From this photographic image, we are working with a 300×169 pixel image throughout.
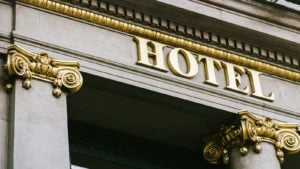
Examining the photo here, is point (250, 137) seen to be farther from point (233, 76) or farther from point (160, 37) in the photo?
point (160, 37)

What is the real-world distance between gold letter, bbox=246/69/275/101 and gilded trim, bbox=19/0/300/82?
15 cm

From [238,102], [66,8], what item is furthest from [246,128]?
[66,8]

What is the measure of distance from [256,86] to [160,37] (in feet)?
7.75

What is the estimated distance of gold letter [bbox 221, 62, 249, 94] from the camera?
82.6 ft

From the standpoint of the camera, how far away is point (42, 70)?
75.4ft

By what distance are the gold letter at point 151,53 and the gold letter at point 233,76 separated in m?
1.48

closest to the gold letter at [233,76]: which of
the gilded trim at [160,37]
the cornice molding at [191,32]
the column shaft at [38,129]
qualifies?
the gilded trim at [160,37]

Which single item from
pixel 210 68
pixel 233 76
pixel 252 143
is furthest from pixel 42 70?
pixel 252 143

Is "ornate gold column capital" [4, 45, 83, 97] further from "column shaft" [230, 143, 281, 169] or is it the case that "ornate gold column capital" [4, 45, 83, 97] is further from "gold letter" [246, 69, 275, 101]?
"gold letter" [246, 69, 275, 101]

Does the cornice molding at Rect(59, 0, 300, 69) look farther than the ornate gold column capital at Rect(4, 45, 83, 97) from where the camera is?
Yes

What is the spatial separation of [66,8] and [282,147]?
532 centimetres

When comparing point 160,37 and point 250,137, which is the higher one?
point 160,37

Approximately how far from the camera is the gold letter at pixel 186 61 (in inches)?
971

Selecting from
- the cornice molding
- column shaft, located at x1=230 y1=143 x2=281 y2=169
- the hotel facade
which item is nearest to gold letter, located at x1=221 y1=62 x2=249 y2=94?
the hotel facade
